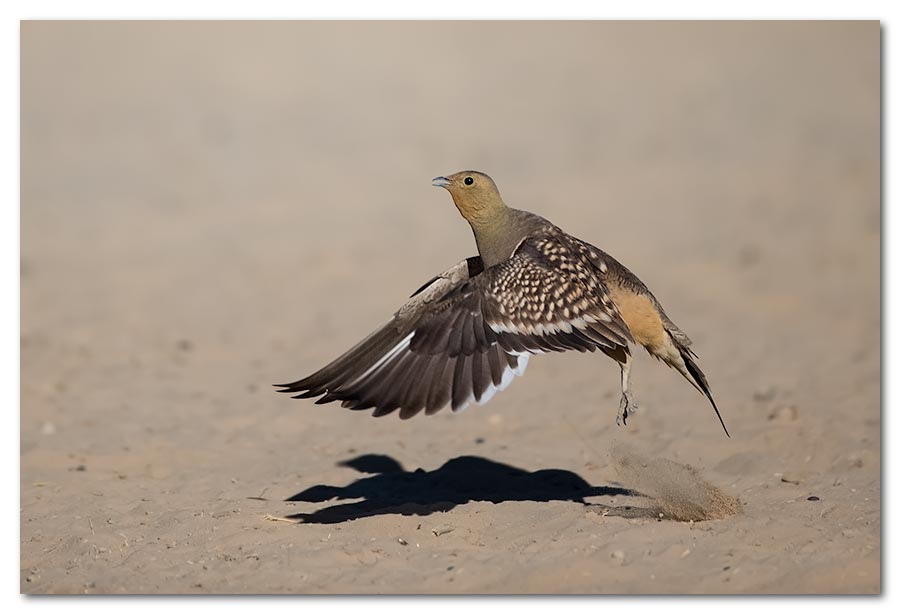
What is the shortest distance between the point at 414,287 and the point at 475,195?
5.00 meters

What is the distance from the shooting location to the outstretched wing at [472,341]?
495 centimetres

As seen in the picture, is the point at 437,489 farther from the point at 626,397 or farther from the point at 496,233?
the point at 496,233

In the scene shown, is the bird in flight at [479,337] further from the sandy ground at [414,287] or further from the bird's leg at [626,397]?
the sandy ground at [414,287]

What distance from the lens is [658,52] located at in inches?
390

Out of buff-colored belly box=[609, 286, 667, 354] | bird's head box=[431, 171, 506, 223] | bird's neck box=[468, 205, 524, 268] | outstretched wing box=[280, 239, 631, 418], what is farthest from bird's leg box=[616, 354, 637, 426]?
bird's head box=[431, 171, 506, 223]

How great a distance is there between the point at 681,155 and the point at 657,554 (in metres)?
8.39

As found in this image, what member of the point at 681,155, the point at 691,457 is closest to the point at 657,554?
the point at 691,457

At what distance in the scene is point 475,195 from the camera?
5.63 meters

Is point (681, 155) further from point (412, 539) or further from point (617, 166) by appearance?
point (412, 539)

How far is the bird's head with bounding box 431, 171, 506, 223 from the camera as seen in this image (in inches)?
222

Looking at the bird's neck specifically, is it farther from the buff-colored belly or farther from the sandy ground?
the sandy ground

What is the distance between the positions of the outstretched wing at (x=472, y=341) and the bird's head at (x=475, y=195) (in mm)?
497

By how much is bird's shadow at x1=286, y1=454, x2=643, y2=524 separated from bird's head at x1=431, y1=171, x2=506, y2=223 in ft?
4.53

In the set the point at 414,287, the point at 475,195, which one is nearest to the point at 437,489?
the point at 475,195
